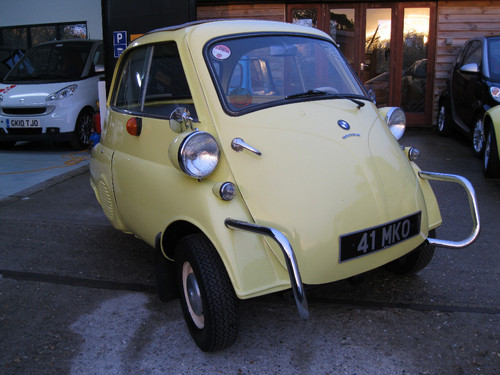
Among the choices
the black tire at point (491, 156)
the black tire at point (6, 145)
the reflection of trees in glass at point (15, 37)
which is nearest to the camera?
the black tire at point (491, 156)

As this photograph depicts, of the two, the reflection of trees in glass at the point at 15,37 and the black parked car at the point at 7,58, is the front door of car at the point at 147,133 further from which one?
the reflection of trees in glass at the point at 15,37

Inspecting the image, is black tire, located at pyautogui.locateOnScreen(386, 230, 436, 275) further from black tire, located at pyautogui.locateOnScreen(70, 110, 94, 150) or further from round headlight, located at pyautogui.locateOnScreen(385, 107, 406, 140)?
black tire, located at pyautogui.locateOnScreen(70, 110, 94, 150)

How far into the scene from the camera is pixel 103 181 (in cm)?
389

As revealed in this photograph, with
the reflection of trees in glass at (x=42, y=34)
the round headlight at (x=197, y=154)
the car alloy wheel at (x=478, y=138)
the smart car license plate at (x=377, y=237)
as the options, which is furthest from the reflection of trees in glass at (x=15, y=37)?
the smart car license plate at (x=377, y=237)

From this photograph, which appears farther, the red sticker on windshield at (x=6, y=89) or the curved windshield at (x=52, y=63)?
the curved windshield at (x=52, y=63)

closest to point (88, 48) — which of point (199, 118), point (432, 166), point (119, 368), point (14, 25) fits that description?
point (14, 25)

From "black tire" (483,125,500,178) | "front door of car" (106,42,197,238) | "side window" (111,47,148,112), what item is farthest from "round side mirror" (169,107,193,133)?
"black tire" (483,125,500,178)

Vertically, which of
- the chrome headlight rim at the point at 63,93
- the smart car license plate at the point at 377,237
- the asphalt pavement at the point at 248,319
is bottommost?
A: the asphalt pavement at the point at 248,319

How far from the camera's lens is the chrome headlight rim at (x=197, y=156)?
261 centimetres

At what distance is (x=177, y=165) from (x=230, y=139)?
0.32m

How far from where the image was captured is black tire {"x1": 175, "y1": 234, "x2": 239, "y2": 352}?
2.52 m

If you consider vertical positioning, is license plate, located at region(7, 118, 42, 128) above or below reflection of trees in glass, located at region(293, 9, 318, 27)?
below

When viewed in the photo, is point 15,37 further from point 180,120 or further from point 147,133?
point 180,120

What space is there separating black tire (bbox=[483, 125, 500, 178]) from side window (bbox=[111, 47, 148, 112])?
407cm
